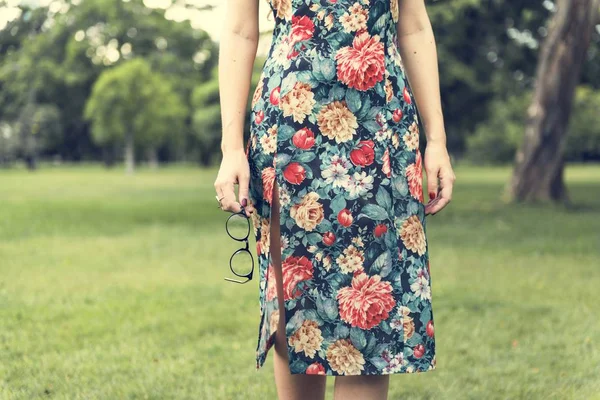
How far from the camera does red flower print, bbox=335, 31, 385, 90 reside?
2.32 meters

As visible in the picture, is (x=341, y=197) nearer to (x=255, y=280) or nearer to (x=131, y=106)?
(x=255, y=280)

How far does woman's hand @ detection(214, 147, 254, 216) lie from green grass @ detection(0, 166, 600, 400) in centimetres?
185

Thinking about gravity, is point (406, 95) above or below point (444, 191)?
above

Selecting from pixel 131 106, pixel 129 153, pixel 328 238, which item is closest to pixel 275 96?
pixel 328 238

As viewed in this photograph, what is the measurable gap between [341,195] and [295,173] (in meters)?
0.14

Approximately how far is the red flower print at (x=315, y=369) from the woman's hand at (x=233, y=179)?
0.45m

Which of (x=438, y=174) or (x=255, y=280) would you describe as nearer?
(x=438, y=174)

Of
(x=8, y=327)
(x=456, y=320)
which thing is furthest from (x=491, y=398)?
(x=8, y=327)

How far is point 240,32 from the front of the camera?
2.45 m

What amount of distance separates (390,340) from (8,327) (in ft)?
12.5

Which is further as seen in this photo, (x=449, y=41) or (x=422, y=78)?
(x=449, y=41)

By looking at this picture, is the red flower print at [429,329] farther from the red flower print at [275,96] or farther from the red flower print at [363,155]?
the red flower print at [275,96]

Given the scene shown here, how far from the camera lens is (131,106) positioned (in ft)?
176

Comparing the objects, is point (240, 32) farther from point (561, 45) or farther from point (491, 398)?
point (561, 45)
